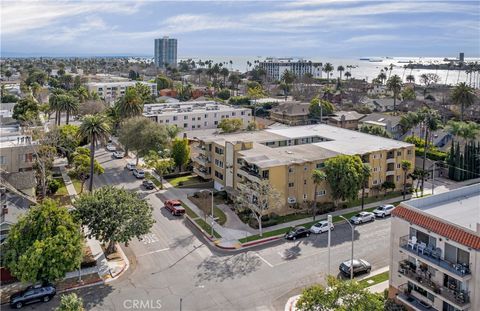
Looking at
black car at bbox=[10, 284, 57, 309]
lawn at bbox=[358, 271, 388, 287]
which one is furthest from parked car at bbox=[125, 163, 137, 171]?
lawn at bbox=[358, 271, 388, 287]

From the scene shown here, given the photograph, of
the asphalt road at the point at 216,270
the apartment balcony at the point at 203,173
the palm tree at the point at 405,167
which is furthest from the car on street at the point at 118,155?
the palm tree at the point at 405,167

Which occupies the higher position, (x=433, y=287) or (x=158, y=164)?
(x=158, y=164)

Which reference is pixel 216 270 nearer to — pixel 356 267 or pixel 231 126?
pixel 356 267

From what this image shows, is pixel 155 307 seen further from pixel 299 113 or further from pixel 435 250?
pixel 299 113

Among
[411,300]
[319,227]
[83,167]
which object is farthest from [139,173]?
[411,300]

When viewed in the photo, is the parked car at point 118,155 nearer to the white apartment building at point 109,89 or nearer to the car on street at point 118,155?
the car on street at point 118,155

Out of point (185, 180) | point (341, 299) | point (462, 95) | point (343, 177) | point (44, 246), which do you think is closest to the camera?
point (341, 299)
